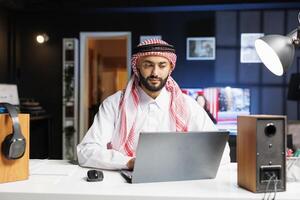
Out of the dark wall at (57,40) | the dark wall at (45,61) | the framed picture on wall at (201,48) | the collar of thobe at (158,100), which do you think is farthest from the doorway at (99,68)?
the collar of thobe at (158,100)

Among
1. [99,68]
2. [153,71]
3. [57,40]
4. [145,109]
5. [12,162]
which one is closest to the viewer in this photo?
[12,162]

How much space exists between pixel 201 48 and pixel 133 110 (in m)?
3.44

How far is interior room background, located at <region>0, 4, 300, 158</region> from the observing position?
489 cm

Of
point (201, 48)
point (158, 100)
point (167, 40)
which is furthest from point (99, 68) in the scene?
point (158, 100)

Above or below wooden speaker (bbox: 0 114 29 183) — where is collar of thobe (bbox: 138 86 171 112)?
above

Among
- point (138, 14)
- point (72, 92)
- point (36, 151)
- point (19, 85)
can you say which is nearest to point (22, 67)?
point (19, 85)

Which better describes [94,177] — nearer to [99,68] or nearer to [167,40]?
[167,40]

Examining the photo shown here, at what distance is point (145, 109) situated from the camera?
175 centimetres

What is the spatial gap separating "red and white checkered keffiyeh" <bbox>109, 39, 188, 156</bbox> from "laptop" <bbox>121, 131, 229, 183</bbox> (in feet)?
Answer: 1.37

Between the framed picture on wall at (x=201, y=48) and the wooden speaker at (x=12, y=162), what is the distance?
4.01 m

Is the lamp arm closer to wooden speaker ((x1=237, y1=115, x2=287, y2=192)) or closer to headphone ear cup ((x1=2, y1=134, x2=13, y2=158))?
wooden speaker ((x1=237, y1=115, x2=287, y2=192))

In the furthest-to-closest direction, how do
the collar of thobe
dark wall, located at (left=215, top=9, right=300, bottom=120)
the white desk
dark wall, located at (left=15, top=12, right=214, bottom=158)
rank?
dark wall, located at (left=15, top=12, right=214, bottom=158)
dark wall, located at (left=215, top=9, right=300, bottom=120)
the collar of thobe
the white desk

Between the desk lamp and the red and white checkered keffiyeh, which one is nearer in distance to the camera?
the desk lamp

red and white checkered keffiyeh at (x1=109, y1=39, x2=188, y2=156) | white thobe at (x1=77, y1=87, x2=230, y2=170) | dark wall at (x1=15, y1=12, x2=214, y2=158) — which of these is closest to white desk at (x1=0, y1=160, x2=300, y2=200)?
white thobe at (x1=77, y1=87, x2=230, y2=170)
